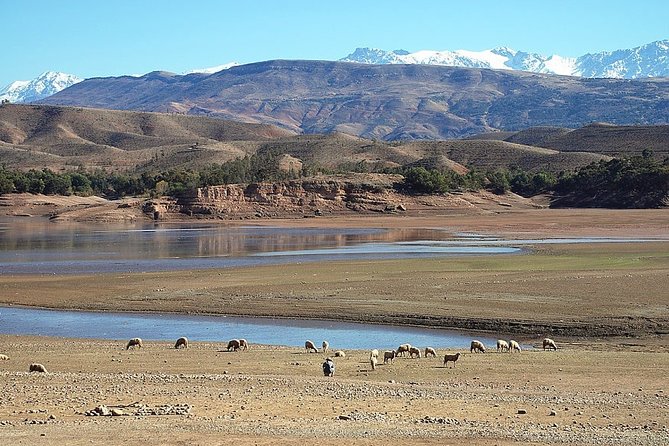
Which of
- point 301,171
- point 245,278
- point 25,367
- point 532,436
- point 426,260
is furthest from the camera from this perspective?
point 301,171

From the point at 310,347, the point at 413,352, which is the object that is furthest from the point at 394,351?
the point at 310,347

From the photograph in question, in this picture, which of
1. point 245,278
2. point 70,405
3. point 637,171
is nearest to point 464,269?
point 245,278

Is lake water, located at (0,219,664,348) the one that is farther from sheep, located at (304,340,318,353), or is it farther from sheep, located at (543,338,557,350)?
sheep, located at (543,338,557,350)

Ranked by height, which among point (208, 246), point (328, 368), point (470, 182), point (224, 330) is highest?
point (470, 182)

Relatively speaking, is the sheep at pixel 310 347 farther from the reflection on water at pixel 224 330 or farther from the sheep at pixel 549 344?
the sheep at pixel 549 344

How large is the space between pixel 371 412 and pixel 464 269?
29.5m

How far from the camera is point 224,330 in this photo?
1222 inches

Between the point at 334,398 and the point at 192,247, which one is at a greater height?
the point at 192,247

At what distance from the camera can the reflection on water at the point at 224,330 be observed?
28.7 meters

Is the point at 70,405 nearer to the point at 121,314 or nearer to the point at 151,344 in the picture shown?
the point at 151,344

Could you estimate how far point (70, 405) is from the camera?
16.8 m

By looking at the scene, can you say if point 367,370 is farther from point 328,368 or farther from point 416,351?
point 416,351

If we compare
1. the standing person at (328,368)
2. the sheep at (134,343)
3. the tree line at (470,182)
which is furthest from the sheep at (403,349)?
the tree line at (470,182)

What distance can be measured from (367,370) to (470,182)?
101 m
